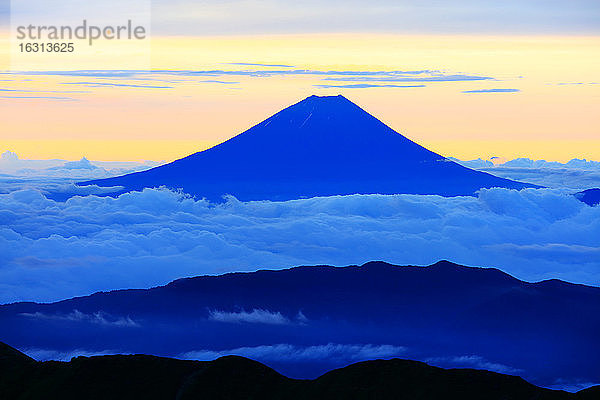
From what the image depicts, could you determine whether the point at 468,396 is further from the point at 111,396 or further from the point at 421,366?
the point at 111,396

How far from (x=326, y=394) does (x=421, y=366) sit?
57.0 feet

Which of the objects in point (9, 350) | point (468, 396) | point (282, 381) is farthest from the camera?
point (9, 350)

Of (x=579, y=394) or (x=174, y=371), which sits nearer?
(x=579, y=394)

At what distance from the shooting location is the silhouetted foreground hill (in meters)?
132

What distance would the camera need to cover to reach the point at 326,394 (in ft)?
438

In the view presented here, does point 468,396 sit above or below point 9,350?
below

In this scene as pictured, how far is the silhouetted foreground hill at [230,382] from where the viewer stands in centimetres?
13175

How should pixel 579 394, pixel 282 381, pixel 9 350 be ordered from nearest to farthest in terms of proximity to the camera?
pixel 579 394, pixel 282 381, pixel 9 350

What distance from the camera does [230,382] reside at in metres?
139

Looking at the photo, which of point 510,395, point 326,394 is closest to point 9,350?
point 326,394

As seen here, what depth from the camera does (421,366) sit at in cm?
14175

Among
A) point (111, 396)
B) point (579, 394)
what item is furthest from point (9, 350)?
point (579, 394)

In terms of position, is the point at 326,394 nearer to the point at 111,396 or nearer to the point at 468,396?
the point at 468,396

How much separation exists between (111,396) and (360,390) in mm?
37158
